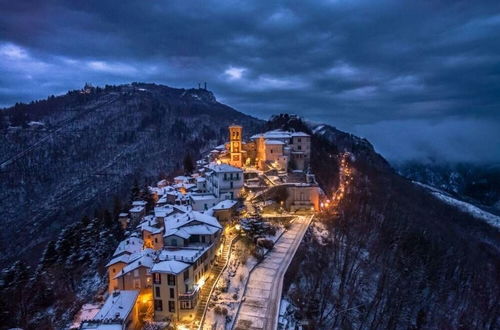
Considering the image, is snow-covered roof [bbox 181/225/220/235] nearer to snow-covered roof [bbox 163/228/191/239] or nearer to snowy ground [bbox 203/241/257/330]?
snow-covered roof [bbox 163/228/191/239]

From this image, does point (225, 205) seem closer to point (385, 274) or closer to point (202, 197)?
point (202, 197)

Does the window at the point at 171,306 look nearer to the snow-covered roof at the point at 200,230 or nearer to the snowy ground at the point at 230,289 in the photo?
the snowy ground at the point at 230,289

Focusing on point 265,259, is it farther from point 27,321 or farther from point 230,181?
point 27,321

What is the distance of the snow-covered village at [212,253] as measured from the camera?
3469cm

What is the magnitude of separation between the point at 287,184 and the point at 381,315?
24.7 m

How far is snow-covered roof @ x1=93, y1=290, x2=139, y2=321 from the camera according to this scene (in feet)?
110

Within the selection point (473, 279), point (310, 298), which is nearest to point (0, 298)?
point (310, 298)

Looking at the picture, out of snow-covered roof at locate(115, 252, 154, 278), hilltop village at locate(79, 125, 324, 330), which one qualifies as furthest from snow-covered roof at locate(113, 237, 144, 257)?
snow-covered roof at locate(115, 252, 154, 278)

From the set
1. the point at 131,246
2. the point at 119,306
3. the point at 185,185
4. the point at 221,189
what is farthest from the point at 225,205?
the point at 119,306

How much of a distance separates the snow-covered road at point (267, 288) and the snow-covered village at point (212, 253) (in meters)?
0.10

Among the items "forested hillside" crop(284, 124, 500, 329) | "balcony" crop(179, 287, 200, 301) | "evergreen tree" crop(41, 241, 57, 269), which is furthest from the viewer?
"evergreen tree" crop(41, 241, 57, 269)

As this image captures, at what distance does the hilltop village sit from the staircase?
0.36ft

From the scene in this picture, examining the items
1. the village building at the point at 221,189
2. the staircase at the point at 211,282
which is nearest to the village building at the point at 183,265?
the staircase at the point at 211,282

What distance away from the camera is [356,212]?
228 feet
